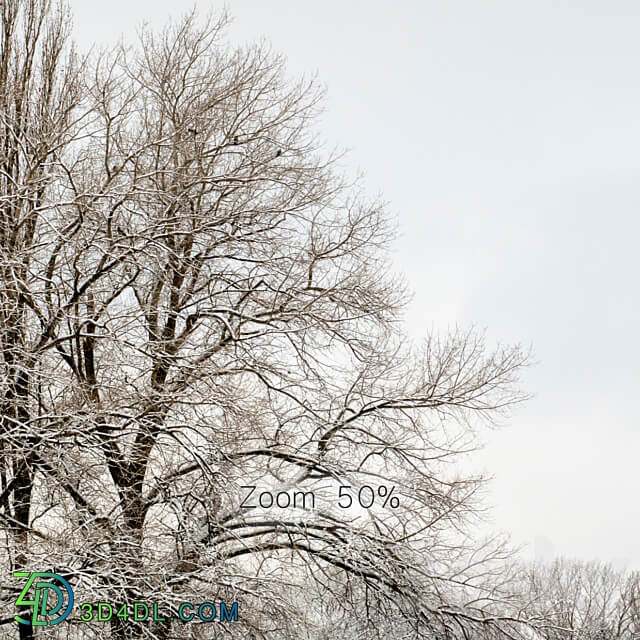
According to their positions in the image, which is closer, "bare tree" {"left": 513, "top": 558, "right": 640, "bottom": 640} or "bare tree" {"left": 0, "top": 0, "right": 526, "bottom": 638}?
"bare tree" {"left": 0, "top": 0, "right": 526, "bottom": 638}

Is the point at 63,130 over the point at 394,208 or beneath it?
beneath

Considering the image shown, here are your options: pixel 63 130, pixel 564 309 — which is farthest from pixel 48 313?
pixel 564 309

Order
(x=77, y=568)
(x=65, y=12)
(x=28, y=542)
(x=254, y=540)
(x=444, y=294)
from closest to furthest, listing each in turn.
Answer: (x=77, y=568), (x=28, y=542), (x=254, y=540), (x=65, y=12), (x=444, y=294)

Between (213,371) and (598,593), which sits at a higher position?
(598,593)

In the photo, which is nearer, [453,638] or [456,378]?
[453,638]

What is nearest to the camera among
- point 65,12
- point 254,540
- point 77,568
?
point 77,568

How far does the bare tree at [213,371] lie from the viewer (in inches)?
304

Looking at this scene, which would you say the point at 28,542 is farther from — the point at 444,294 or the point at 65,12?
the point at 444,294

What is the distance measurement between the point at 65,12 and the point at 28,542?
5779mm

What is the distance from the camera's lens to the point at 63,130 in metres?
8.37

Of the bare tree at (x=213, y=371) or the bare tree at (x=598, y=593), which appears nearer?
the bare tree at (x=213, y=371)

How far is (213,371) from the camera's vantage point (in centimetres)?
879

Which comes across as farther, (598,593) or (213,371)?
(598,593)

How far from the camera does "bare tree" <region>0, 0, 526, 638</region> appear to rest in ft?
25.3
